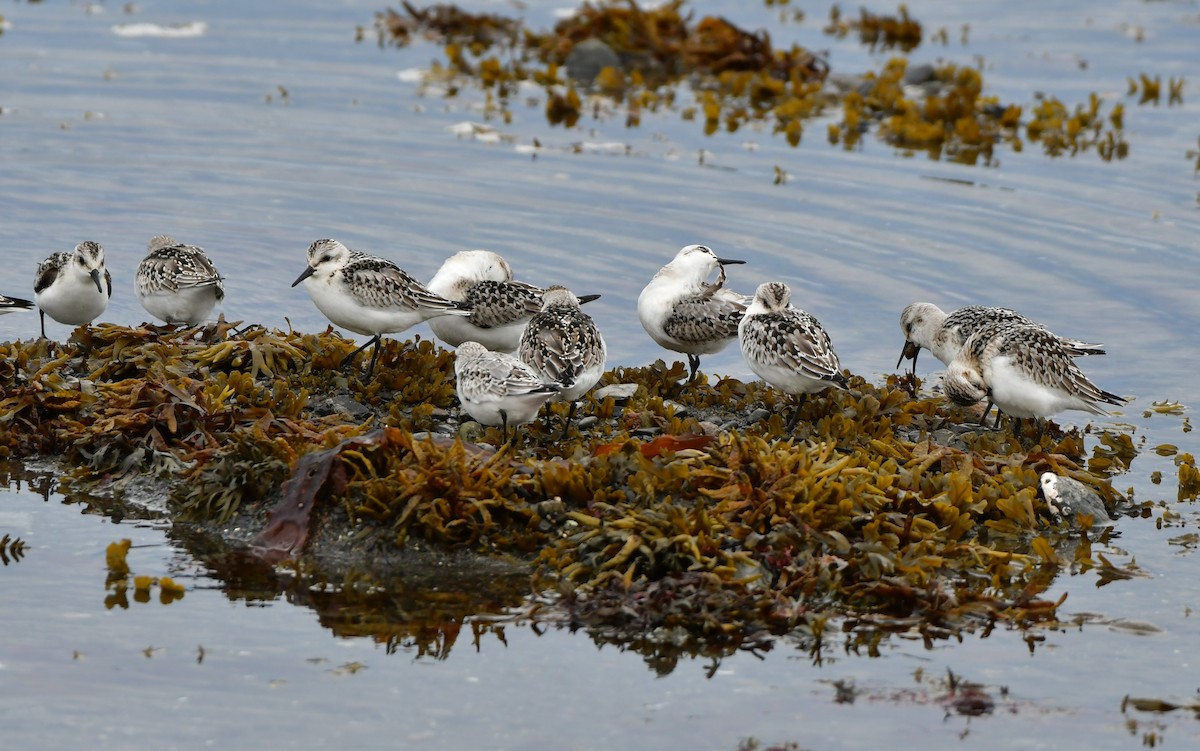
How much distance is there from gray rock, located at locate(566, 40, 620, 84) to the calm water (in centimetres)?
262

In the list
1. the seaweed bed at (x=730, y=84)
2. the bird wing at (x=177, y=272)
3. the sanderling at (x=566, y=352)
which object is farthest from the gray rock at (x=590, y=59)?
the sanderling at (x=566, y=352)

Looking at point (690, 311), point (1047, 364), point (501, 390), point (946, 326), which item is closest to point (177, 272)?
point (501, 390)

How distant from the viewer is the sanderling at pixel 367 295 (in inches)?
430

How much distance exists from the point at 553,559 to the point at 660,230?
936cm

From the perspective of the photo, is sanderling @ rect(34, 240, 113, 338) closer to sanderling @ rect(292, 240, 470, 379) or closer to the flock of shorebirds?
the flock of shorebirds

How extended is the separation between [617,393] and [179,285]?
3415 millimetres

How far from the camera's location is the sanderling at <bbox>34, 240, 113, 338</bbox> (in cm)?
1145

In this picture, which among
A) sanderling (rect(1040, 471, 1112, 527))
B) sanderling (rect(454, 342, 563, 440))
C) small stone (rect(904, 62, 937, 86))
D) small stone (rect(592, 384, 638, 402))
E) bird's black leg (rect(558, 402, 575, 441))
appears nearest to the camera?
sanderling (rect(454, 342, 563, 440))

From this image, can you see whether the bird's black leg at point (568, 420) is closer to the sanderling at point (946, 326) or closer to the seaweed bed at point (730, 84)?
the sanderling at point (946, 326)

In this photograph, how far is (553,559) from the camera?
27.1ft

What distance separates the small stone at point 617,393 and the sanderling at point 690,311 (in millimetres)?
780

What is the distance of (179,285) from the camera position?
1152 centimetres

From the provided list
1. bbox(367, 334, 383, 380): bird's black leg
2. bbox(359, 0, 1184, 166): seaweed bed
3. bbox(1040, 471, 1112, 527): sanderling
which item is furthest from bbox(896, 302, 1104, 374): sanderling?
bbox(359, 0, 1184, 166): seaweed bed

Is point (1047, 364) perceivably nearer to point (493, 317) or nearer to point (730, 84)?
point (493, 317)
